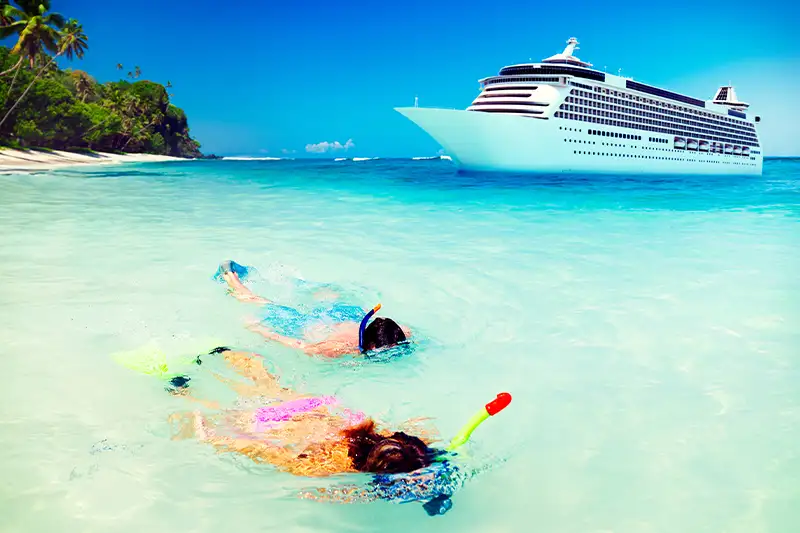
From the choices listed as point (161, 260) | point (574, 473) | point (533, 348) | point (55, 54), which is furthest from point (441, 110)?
point (55, 54)

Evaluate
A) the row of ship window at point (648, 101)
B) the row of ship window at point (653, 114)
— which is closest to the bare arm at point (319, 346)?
the row of ship window at point (653, 114)

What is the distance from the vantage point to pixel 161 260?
8.24 meters

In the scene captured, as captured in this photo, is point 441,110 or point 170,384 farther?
point 441,110

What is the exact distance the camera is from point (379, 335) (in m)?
4.54

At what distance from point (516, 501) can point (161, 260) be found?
23.3ft

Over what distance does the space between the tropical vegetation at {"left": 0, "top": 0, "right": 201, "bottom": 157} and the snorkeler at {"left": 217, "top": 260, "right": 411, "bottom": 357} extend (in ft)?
129

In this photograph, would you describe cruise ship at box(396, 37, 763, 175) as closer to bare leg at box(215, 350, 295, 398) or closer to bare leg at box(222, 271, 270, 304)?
bare leg at box(222, 271, 270, 304)

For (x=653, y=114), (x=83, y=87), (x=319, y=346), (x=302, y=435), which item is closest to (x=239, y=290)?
(x=319, y=346)

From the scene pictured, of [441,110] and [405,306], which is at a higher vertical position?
[441,110]

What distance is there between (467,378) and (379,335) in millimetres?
833

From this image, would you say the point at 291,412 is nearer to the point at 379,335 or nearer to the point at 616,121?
the point at 379,335

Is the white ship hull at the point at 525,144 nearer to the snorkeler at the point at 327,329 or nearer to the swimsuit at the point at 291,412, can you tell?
the snorkeler at the point at 327,329

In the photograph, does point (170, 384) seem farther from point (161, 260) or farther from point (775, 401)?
point (161, 260)

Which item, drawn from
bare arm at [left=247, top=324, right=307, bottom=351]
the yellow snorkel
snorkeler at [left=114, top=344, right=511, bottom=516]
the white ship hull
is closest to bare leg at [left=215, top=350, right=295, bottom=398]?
snorkeler at [left=114, top=344, right=511, bottom=516]
